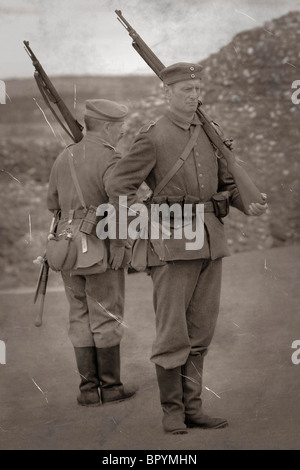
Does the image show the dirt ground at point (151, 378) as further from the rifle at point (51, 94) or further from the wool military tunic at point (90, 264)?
the rifle at point (51, 94)

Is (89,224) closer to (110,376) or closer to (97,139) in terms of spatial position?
(97,139)

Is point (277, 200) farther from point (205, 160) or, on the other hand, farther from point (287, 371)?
point (205, 160)

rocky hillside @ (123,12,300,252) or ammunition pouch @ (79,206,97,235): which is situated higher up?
rocky hillside @ (123,12,300,252)

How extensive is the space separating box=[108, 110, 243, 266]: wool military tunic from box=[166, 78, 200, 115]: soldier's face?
7 cm

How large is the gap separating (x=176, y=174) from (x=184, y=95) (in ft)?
1.36

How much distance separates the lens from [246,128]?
10.3 metres

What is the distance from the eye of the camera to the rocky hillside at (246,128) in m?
9.91

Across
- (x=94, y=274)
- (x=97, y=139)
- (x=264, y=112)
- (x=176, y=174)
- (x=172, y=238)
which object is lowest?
(x=94, y=274)

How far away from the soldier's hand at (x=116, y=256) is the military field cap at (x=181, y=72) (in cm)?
116

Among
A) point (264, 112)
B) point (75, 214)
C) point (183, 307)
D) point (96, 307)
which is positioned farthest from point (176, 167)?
point (264, 112)

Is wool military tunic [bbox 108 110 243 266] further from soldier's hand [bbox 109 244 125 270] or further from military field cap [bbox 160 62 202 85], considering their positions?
soldier's hand [bbox 109 244 125 270]

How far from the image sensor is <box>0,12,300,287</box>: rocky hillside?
32.5 feet

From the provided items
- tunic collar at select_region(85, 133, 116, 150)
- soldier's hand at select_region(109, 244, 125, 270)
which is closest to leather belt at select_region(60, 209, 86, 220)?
soldier's hand at select_region(109, 244, 125, 270)

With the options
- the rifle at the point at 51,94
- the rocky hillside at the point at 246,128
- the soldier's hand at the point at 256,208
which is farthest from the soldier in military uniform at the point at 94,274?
the rocky hillside at the point at 246,128
